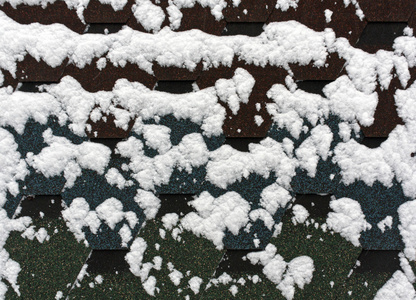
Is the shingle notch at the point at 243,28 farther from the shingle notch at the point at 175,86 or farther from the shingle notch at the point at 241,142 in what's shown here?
the shingle notch at the point at 241,142

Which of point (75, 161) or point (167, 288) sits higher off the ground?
point (75, 161)

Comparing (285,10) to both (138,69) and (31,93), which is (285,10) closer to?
(138,69)

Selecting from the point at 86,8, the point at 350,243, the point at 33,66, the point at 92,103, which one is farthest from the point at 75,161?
the point at 350,243

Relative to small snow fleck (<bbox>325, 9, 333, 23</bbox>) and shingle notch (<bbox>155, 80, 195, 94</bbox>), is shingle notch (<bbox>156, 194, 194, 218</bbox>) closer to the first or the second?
shingle notch (<bbox>155, 80, 195, 94</bbox>)

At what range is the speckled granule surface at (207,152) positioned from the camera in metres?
0.99

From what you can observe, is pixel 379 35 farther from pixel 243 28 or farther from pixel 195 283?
pixel 195 283

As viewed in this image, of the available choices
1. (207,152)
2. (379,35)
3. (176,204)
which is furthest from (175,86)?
(379,35)

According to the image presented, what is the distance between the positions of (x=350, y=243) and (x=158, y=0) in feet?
2.64

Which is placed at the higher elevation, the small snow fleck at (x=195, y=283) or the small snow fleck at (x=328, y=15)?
the small snow fleck at (x=328, y=15)

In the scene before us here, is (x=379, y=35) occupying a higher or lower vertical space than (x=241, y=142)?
higher

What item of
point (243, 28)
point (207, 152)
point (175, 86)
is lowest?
point (207, 152)

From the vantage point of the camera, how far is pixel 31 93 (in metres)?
1.00

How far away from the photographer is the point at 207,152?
0.99 meters

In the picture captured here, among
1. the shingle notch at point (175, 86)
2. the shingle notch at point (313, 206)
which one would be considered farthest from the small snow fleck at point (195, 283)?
the shingle notch at point (175, 86)
